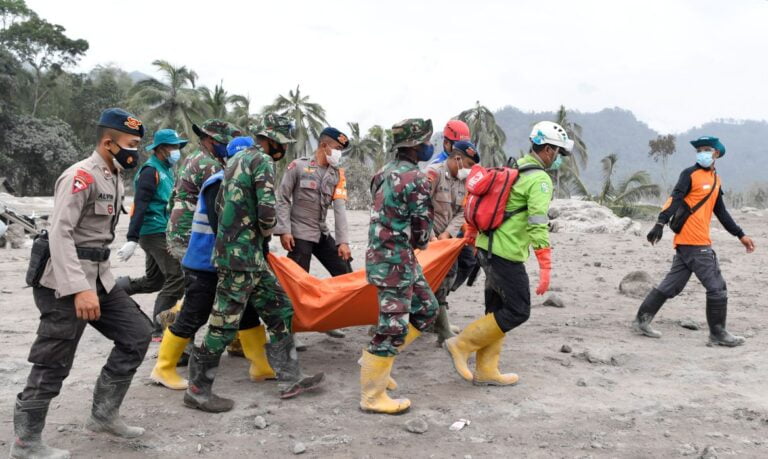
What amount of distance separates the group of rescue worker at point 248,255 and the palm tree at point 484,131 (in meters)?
40.0

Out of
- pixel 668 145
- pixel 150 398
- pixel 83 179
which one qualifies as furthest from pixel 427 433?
pixel 668 145

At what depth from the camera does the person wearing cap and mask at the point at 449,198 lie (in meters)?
5.72

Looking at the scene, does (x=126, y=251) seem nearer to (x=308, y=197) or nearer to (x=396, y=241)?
(x=308, y=197)

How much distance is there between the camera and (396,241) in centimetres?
414

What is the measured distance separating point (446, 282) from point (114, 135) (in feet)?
11.3

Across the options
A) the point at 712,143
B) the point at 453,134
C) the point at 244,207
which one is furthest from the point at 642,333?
the point at 244,207

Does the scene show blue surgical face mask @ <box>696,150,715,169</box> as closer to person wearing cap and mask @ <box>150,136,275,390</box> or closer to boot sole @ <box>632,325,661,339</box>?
boot sole @ <box>632,325,661,339</box>

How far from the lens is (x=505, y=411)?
4.28m

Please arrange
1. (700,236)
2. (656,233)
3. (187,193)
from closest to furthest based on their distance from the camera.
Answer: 1. (187,193)
2. (700,236)
3. (656,233)

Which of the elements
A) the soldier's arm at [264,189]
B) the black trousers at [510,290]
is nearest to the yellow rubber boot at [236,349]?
the soldier's arm at [264,189]

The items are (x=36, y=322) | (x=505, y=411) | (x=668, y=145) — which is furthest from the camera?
(x=668, y=145)

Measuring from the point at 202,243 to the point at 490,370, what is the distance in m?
2.29

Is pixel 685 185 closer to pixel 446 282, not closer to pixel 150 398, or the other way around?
pixel 446 282

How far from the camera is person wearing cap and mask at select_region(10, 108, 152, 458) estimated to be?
324 cm
